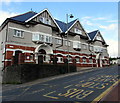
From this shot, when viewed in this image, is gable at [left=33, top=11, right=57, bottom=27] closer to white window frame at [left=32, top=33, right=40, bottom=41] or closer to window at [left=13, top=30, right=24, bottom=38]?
white window frame at [left=32, top=33, right=40, bottom=41]

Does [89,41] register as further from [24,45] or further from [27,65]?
[27,65]

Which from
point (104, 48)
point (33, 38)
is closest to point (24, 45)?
point (33, 38)

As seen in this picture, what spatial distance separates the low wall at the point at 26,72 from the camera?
1344 cm

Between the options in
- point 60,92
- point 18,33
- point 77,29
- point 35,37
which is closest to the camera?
point 60,92

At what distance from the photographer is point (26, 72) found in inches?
548

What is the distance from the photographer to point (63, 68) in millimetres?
20281

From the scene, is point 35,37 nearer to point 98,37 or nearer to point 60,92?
point 60,92

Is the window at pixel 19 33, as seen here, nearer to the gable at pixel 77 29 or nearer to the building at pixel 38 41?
the building at pixel 38 41

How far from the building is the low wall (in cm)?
108

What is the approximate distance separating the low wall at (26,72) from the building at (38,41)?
42.6 inches

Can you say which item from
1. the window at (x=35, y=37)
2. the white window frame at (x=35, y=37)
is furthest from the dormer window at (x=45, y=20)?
the window at (x=35, y=37)

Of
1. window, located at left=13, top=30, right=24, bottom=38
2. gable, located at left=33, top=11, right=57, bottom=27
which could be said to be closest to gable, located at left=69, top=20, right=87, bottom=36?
gable, located at left=33, top=11, right=57, bottom=27

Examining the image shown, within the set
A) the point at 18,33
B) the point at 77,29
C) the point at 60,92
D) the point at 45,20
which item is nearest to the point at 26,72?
the point at 60,92

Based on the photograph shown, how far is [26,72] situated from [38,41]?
853 cm
